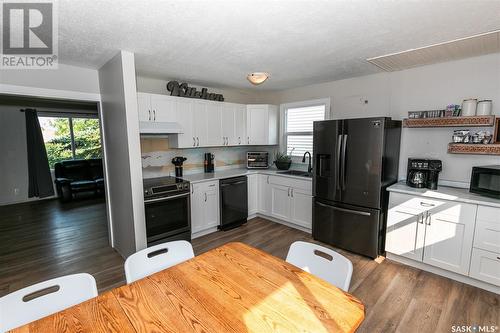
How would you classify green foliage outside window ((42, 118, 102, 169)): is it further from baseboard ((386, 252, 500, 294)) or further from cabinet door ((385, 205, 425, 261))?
baseboard ((386, 252, 500, 294))

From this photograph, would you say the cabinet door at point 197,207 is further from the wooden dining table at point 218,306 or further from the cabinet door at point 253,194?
the wooden dining table at point 218,306

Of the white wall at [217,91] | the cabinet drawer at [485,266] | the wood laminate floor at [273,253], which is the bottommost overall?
the wood laminate floor at [273,253]

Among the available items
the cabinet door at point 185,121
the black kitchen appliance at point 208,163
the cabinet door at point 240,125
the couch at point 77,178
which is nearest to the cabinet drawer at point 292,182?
the cabinet door at point 240,125

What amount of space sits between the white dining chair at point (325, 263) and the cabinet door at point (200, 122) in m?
2.66

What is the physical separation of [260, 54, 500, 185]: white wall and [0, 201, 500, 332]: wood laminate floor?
1.33 meters

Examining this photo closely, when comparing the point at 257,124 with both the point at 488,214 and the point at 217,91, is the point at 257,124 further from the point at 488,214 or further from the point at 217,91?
the point at 488,214

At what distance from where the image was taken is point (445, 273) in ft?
8.17

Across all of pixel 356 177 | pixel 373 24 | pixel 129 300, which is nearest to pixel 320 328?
pixel 129 300

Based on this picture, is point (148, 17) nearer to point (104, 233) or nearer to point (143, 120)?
point (143, 120)

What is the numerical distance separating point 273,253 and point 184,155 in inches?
85.2

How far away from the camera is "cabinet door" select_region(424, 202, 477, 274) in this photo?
2.28 meters

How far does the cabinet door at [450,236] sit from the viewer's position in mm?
2275

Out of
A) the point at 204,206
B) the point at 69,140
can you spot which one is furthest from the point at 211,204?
the point at 69,140

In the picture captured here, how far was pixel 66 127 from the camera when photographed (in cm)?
619
